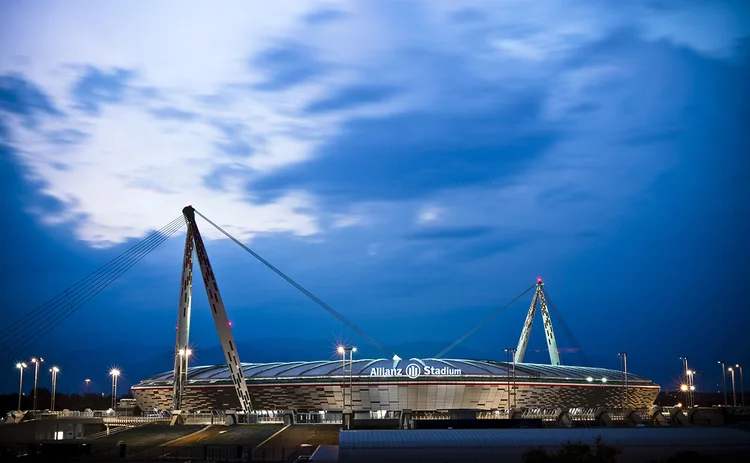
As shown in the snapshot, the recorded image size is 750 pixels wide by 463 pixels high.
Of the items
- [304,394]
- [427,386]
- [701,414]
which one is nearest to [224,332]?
[304,394]

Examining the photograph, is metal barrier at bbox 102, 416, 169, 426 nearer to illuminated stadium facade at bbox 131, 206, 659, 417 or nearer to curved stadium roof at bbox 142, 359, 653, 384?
illuminated stadium facade at bbox 131, 206, 659, 417

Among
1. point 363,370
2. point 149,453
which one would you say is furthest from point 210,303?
point 149,453

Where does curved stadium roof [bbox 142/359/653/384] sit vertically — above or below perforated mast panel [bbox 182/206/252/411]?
below

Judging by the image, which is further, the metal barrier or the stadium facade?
the stadium facade

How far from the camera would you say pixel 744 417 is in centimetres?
9000

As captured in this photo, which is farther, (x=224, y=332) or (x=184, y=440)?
(x=224, y=332)

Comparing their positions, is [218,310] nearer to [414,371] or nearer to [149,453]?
[414,371]

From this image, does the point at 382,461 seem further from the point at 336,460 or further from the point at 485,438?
the point at 485,438

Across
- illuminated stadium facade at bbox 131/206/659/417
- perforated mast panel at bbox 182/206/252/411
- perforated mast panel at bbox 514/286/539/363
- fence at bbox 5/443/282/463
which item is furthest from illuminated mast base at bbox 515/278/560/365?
fence at bbox 5/443/282/463

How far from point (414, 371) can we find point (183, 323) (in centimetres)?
3685

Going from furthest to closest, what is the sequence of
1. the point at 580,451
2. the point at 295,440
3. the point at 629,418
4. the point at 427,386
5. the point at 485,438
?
the point at 427,386 < the point at 629,418 < the point at 295,440 < the point at 485,438 < the point at 580,451

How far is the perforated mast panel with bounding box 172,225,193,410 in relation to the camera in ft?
342

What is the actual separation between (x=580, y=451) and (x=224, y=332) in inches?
A: 2973

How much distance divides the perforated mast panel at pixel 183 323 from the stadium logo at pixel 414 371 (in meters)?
30.4
